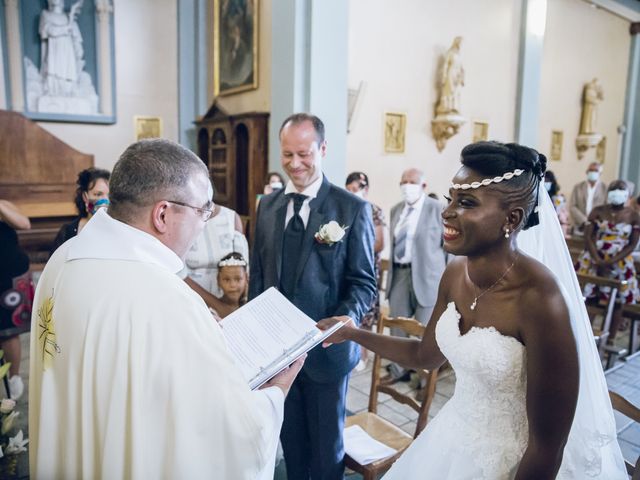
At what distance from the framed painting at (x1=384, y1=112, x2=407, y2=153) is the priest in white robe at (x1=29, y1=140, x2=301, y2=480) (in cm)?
652

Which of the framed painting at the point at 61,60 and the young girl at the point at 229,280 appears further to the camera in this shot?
the framed painting at the point at 61,60

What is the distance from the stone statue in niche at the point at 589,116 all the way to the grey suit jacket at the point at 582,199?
100 inches

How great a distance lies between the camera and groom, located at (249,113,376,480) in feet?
6.93

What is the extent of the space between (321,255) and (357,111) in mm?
5295

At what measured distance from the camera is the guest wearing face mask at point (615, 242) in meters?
5.51

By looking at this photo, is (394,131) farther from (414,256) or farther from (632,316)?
(632,316)

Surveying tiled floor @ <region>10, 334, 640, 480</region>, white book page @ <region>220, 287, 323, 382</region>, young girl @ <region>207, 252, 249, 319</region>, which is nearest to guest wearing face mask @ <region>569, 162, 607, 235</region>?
tiled floor @ <region>10, 334, 640, 480</region>

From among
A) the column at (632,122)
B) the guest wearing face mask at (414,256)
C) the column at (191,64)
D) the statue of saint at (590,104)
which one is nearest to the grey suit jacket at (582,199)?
the statue of saint at (590,104)

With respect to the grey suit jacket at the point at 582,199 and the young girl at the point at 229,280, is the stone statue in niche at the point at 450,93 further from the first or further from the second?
the young girl at the point at 229,280

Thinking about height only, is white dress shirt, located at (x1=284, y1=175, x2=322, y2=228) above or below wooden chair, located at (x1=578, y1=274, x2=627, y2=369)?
above

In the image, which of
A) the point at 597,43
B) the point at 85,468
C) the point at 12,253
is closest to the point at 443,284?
the point at 85,468

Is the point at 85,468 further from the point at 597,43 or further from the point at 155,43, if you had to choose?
the point at 597,43

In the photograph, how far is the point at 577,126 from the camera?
11055 mm

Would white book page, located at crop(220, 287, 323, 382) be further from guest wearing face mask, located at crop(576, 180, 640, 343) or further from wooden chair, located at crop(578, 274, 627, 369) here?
guest wearing face mask, located at crop(576, 180, 640, 343)
